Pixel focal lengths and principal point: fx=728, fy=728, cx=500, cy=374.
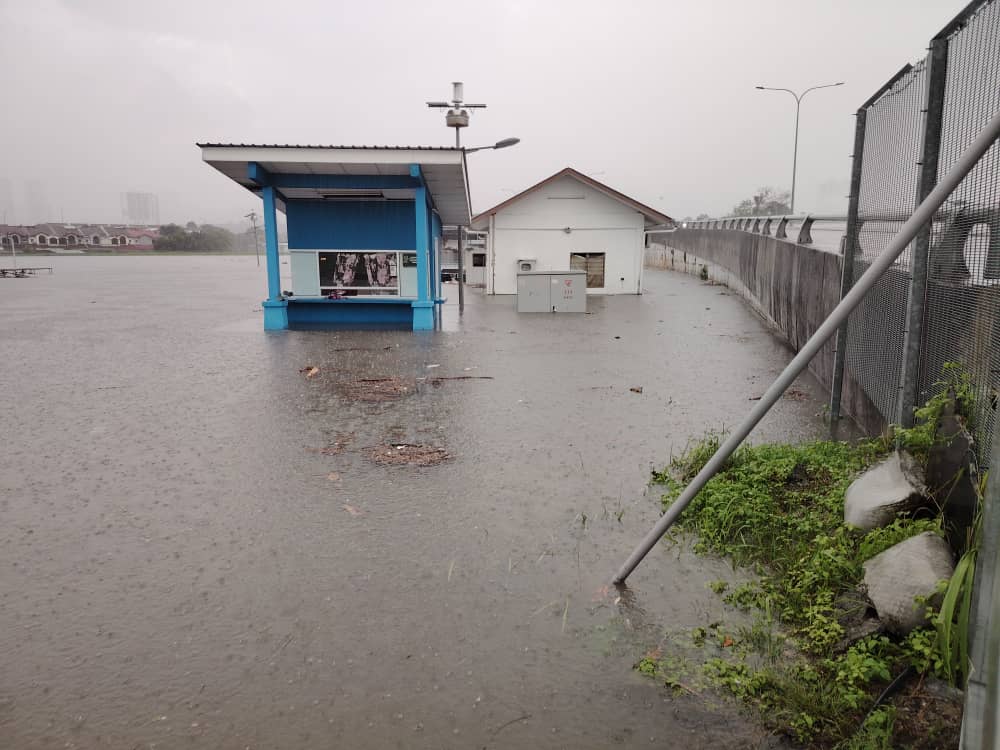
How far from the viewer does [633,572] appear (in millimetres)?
4141

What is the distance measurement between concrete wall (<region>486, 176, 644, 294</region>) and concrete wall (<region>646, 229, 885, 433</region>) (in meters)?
3.68

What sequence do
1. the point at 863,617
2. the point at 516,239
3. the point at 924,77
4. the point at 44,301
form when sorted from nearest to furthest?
the point at 863,617
the point at 924,77
the point at 44,301
the point at 516,239

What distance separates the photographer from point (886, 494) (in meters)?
4.04

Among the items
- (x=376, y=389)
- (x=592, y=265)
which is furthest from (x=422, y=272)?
(x=592, y=265)

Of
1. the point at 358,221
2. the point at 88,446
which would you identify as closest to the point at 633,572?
the point at 88,446

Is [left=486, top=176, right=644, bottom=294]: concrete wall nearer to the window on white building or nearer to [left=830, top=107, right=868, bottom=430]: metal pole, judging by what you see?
the window on white building

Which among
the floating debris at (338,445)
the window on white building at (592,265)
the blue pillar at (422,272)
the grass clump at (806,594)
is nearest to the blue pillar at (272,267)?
the blue pillar at (422,272)

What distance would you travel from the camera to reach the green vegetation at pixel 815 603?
2799mm

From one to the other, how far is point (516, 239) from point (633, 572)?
2550 centimetres

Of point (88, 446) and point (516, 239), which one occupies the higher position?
point (516, 239)

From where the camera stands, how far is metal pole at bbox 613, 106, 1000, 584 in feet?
8.50

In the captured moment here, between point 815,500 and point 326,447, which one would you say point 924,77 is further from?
point 326,447

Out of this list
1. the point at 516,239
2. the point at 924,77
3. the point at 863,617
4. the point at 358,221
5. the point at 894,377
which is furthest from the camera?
the point at 516,239

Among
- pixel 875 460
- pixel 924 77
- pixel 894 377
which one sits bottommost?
pixel 875 460
